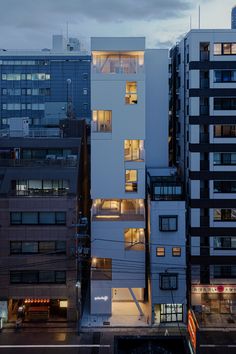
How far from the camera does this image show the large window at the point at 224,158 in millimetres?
50719

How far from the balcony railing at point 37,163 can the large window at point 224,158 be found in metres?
14.1

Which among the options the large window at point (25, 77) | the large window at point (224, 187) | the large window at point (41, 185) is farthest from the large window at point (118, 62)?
the large window at point (25, 77)

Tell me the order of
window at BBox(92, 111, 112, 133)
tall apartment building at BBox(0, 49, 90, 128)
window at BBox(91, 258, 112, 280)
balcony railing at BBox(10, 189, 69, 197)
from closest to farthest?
balcony railing at BBox(10, 189, 69, 197), window at BBox(91, 258, 112, 280), window at BBox(92, 111, 112, 133), tall apartment building at BBox(0, 49, 90, 128)

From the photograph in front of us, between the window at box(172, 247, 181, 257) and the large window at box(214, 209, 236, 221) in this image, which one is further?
the large window at box(214, 209, 236, 221)

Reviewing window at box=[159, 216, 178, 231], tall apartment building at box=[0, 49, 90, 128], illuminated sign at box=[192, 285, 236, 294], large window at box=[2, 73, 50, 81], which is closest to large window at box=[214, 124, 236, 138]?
window at box=[159, 216, 178, 231]

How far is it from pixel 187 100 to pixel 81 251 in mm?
19107

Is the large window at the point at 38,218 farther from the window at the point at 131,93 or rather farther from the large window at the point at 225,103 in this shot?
the large window at the point at 225,103

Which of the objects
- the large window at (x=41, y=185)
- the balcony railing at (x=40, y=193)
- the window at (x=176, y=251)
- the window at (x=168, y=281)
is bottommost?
the window at (x=168, y=281)

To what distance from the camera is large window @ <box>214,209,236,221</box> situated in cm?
5078

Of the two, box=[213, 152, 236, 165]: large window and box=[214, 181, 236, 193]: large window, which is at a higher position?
box=[213, 152, 236, 165]: large window

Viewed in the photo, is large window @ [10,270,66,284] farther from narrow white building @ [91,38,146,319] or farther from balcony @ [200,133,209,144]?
balcony @ [200,133,209,144]

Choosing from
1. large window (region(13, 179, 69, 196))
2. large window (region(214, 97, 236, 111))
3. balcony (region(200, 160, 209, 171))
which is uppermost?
large window (region(214, 97, 236, 111))

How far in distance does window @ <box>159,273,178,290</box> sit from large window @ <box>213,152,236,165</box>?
1225 cm

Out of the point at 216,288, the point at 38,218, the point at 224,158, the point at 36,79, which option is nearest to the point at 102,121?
the point at 38,218
